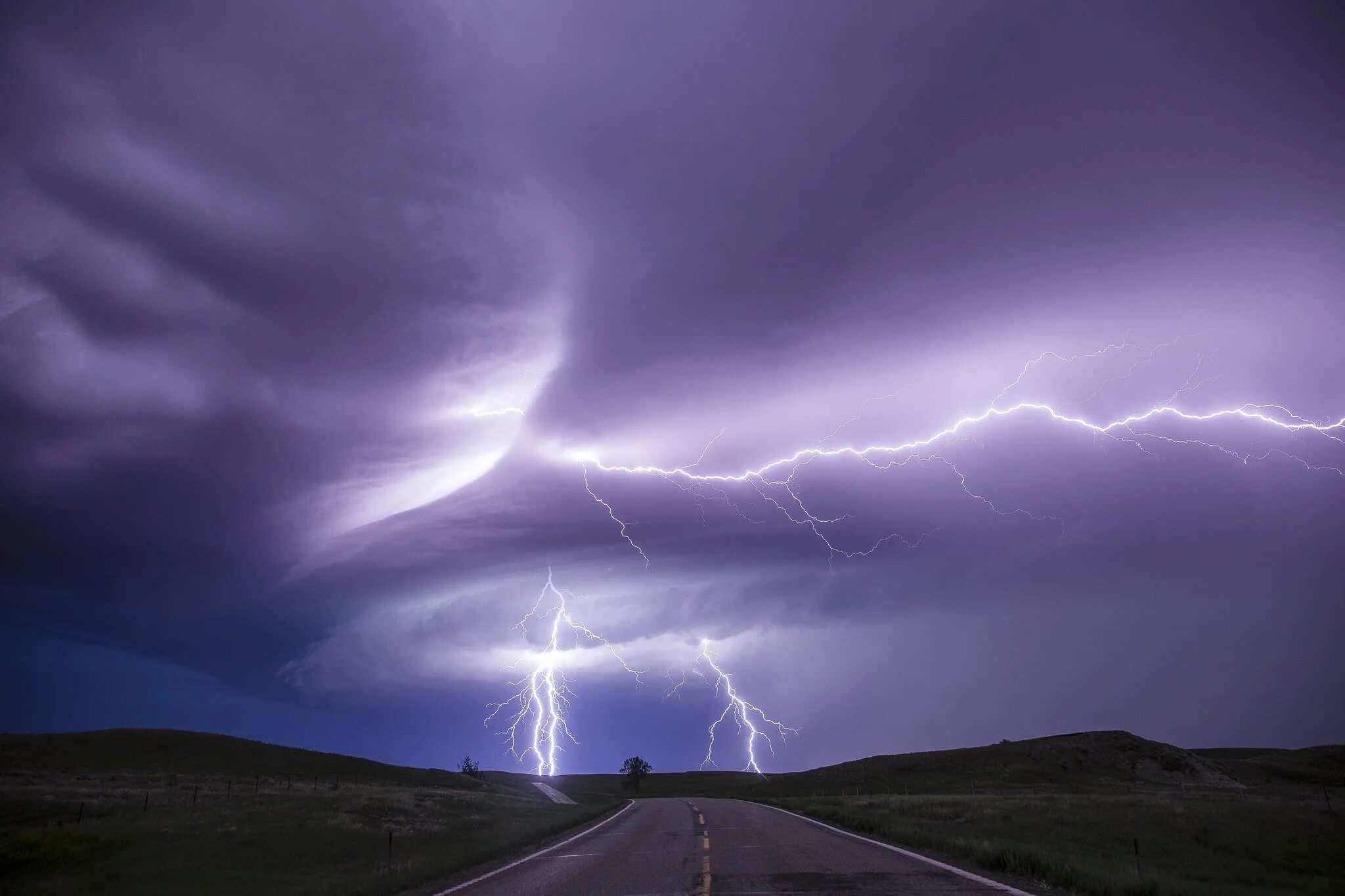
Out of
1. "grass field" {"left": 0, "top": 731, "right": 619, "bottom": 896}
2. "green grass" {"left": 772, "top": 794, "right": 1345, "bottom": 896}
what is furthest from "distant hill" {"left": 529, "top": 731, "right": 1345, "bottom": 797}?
"grass field" {"left": 0, "top": 731, "right": 619, "bottom": 896}

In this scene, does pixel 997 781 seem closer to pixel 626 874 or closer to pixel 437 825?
pixel 437 825

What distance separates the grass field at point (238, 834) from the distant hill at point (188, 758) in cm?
1466

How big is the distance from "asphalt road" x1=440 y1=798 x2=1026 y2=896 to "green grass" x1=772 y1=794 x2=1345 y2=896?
4.83ft

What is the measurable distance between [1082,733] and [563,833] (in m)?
88.3

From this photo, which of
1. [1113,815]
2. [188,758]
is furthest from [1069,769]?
[188,758]

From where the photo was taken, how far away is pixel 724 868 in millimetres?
13797

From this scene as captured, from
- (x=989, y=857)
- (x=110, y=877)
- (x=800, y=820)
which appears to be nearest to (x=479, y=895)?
(x=989, y=857)

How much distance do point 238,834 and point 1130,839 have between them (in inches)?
1259

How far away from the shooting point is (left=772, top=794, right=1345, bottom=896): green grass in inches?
500

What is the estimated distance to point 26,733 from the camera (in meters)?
88.0

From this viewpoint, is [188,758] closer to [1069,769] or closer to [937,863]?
[937,863]

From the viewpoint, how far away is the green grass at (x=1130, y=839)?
12711 mm

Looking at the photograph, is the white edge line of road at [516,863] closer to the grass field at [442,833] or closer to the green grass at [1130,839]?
the grass field at [442,833]

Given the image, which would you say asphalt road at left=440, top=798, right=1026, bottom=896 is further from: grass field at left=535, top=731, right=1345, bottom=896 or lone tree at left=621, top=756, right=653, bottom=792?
lone tree at left=621, top=756, right=653, bottom=792
